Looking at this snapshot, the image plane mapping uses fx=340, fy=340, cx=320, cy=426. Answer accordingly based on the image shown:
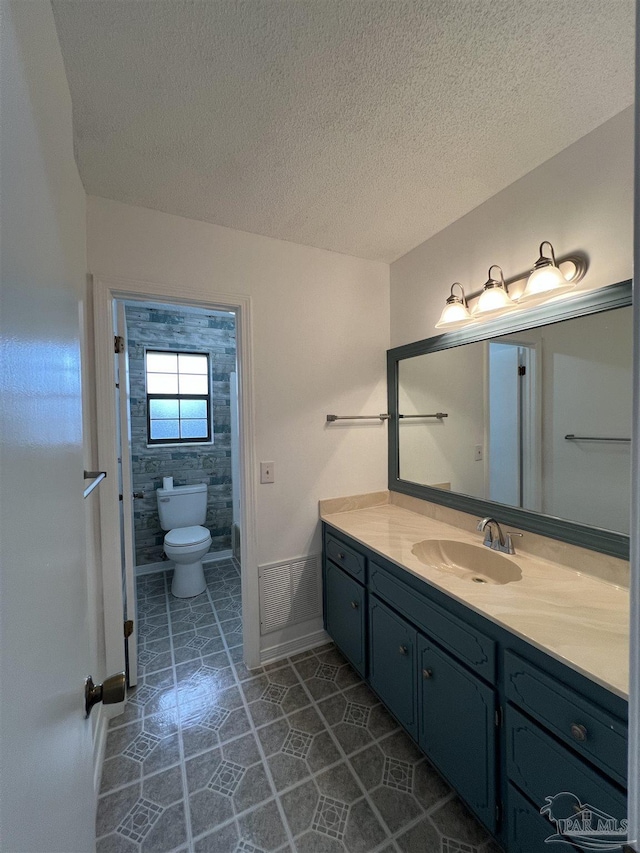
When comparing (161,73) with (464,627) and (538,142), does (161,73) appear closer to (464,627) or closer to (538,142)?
(538,142)

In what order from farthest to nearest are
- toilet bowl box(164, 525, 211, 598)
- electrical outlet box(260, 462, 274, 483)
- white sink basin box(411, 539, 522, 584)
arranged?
1. toilet bowl box(164, 525, 211, 598)
2. electrical outlet box(260, 462, 274, 483)
3. white sink basin box(411, 539, 522, 584)

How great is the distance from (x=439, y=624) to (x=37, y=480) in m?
1.31

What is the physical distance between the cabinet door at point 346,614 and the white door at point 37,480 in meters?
1.26

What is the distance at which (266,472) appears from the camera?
6.39ft

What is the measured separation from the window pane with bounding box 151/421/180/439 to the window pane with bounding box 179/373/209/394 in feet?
1.10

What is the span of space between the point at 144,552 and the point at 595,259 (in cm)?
368

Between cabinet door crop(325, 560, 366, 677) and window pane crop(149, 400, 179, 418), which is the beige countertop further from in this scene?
window pane crop(149, 400, 179, 418)

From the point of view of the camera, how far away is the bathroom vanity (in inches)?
32.3

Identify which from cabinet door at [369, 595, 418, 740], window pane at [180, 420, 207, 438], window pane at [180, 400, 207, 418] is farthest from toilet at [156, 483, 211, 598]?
cabinet door at [369, 595, 418, 740]

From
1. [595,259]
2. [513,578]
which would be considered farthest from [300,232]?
[513,578]

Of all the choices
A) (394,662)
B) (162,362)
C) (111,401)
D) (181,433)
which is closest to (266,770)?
(394,662)

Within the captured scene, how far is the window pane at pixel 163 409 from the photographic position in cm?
321

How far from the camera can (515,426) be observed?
1.58 m

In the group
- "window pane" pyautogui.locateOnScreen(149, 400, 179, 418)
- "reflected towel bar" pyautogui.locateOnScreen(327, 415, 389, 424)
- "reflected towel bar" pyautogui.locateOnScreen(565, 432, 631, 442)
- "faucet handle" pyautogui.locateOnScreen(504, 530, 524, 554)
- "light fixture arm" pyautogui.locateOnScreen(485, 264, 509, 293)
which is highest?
"light fixture arm" pyautogui.locateOnScreen(485, 264, 509, 293)
